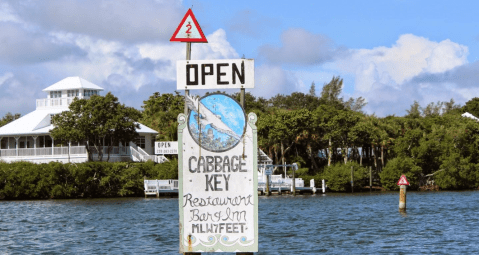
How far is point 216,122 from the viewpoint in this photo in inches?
407

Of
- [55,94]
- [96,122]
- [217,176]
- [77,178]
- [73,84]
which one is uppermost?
[73,84]

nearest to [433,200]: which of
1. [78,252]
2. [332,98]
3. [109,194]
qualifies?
[109,194]

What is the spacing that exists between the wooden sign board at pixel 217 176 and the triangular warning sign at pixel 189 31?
104cm

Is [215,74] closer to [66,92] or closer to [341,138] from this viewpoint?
[341,138]

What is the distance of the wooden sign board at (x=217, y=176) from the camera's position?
407 inches

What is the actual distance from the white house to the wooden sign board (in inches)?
2348

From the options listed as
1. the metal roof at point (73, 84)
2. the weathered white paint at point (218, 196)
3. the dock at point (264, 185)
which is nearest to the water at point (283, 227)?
the dock at point (264, 185)

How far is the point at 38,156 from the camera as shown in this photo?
2719 inches

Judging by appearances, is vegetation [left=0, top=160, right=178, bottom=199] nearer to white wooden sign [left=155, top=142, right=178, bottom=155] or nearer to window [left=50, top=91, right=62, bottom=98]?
white wooden sign [left=155, top=142, right=178, bottom=155]

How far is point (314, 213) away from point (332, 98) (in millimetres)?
61558

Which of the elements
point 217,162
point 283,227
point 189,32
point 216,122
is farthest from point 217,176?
point 283,227

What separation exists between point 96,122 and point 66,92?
12.0 meters

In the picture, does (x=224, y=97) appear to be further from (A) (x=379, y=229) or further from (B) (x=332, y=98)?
(B) (x=332, y=98)

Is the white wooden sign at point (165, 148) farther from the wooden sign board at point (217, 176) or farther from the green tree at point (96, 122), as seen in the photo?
the wooden sign board at point (217, 176)
